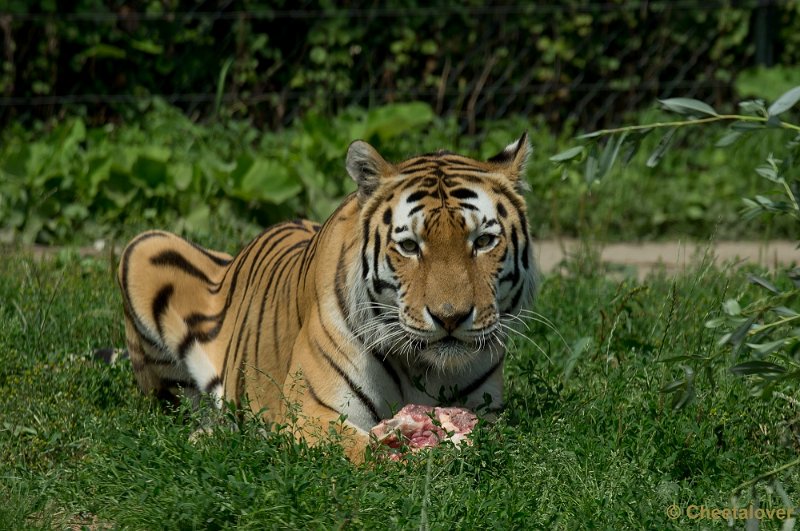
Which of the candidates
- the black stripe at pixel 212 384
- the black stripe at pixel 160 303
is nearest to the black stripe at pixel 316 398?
the black stripe at pixel 212 384

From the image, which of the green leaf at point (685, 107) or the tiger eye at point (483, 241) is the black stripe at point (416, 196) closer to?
the tiger eye at point (483, 241)

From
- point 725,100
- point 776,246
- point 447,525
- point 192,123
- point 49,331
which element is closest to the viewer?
point 447,525

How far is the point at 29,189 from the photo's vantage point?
7336mm

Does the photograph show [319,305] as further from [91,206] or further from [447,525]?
[91,206]

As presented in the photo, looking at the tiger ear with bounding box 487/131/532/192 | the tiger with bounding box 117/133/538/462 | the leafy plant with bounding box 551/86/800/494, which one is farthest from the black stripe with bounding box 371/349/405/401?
the leafy plant with bounding box 551/86/800/494

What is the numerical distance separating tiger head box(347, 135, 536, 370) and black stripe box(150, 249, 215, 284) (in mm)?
1257

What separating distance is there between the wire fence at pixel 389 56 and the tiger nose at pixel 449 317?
5126mm

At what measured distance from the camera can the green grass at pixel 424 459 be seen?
3299 millimetres

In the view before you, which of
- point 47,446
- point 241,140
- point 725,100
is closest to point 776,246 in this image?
point 725,100

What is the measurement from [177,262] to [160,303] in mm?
247

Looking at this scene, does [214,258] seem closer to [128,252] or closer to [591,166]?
[128,252]

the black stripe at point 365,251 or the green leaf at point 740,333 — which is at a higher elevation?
the green leaf at point 740,333

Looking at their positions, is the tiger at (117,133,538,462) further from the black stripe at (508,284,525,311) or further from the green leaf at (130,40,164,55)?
the green leaf at (130,40,164,55)

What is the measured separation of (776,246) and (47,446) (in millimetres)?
Result: 5524
